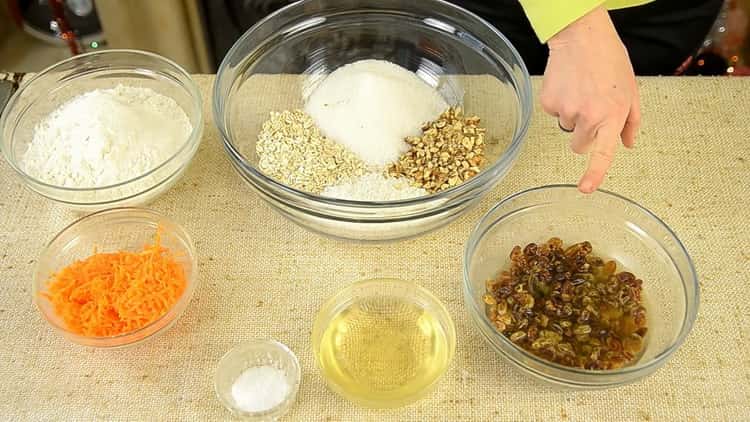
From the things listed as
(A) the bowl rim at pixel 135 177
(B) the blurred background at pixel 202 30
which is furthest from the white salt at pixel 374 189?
(B) the blurred background at pixel 202 30

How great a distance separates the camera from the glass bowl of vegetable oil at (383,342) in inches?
41.6

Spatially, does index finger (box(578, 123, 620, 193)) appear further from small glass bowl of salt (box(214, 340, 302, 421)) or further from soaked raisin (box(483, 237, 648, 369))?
small glass bowl of salt (box(214, 340, 302, 421))

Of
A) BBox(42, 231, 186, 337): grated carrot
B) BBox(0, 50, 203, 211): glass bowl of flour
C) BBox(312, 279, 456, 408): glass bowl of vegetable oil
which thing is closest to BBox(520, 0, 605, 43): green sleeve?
BBox(312, 279, 456, 408): glass bowl of vegetable oil

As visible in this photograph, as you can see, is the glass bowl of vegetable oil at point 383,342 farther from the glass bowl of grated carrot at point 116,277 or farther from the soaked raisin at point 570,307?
the glass bowl of grated carrot at point 116,277

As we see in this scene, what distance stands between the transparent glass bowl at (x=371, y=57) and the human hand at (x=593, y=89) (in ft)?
0.28

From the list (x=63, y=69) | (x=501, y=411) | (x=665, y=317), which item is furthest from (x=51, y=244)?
(x=665, y=317)

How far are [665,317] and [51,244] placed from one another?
1.02 metres

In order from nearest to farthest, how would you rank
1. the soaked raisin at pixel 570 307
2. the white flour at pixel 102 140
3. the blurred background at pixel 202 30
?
→ the soaked raisin at pixel 570 307 → the white flour at pixel 102 140 → the blurred background at pixel 202 30

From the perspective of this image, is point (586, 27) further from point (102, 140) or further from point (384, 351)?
point (102, 140)

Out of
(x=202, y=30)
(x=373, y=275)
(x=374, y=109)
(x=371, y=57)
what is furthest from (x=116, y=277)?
(x=202, y=30)

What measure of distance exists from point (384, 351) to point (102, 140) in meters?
0.63

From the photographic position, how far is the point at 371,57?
148 centimetres

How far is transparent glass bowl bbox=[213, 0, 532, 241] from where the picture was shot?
132cm

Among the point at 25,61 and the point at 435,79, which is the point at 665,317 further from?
the point at 25,61
